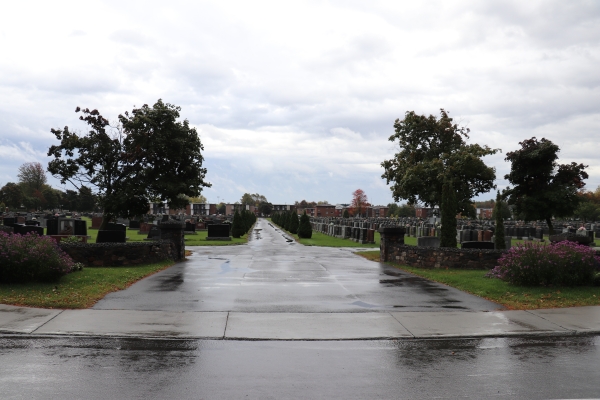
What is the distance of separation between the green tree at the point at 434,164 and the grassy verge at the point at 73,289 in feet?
68.4

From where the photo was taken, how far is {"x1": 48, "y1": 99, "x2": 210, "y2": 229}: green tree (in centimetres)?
2850

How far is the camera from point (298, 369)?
6730 mm

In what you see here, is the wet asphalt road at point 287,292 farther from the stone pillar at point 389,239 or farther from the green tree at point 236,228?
the green tree at point 236,228

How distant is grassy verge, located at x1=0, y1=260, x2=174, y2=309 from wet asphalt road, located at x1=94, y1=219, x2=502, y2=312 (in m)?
0.40

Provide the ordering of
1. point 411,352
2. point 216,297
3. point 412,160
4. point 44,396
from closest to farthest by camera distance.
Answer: point 44,396 → point 411,352 → point 216,297 → point 412,160

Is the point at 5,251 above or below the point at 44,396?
above

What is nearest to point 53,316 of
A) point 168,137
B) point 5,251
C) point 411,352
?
point 5,251

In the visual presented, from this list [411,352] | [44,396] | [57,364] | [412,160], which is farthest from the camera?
[412,160]

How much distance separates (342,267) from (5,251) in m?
11.0

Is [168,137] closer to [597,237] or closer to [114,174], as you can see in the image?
[114,174]

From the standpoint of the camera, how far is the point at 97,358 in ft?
22.9

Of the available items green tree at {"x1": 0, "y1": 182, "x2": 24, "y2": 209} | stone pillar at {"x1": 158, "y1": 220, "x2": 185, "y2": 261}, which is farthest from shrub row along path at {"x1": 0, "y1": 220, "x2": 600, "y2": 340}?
green tree at {"x1": 0, "y1": 182, "x2": 24, "y2": 209}

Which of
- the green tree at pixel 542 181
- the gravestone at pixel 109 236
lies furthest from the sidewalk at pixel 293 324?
the green tree at pixel 542 181

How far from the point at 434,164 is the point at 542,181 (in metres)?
6.60
